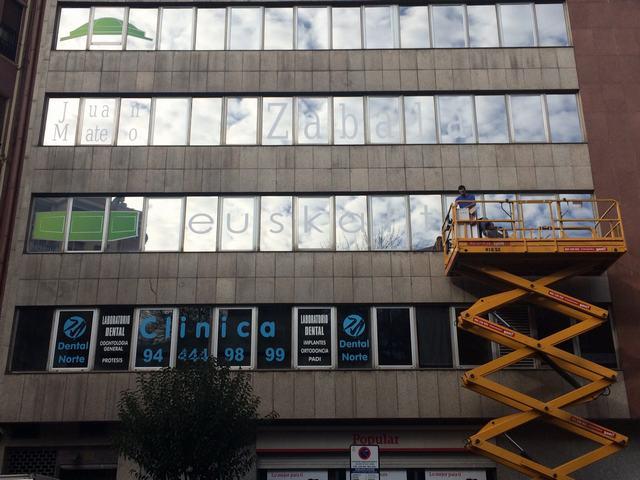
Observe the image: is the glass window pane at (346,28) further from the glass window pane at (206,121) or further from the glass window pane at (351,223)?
the glass window pane at (351,223)

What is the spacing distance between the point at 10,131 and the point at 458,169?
564 inches

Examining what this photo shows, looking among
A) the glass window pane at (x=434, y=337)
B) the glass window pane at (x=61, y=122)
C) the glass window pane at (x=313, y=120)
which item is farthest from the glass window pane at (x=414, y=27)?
the glass window pane at (x=61, y=122)

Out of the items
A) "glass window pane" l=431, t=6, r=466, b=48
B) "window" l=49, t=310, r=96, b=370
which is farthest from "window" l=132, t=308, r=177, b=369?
"glass window pane" l=431, t=6, r=466, b=48

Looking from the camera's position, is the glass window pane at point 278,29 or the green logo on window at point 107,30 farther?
the green logo on window at point 107,30

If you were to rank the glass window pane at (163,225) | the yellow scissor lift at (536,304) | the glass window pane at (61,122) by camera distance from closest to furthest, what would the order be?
the yellow scissor lift at (536,304) < the glass window pane at (163,225) < the glass window pane at (61,122)

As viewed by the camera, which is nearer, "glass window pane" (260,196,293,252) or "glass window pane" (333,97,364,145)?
"glass window pane" (260,196,293,252)

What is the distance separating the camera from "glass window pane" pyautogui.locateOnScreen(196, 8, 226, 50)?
71.9ft

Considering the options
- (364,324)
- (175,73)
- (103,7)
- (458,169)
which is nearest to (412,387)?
(364,324)

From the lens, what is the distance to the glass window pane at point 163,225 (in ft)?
64.8

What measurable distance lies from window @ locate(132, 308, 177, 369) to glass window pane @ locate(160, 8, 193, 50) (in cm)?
911

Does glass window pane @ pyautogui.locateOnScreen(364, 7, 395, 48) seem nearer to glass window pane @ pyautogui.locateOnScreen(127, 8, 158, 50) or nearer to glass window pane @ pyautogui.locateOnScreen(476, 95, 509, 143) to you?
glass window pane @ pyautogui.locateOnScreen(476, 95, 509, 143)

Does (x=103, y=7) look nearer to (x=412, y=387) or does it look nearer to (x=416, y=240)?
(x=416, y=240)

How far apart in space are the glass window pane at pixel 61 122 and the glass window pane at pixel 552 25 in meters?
15.8

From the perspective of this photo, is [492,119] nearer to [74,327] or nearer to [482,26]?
[482,26]
